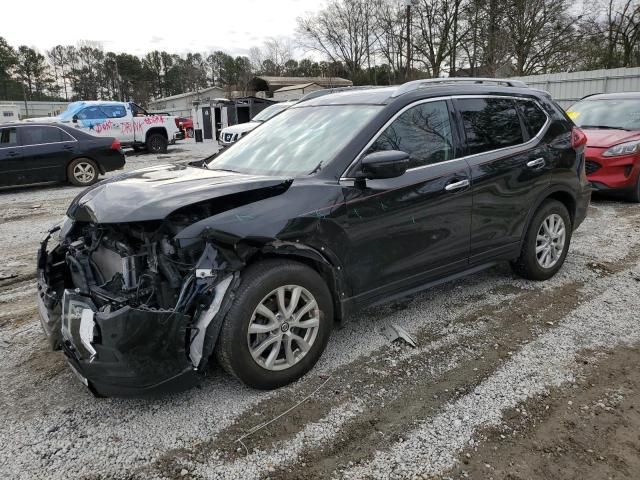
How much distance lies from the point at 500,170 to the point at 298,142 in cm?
169

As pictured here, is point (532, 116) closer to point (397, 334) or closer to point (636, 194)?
point (397, 334)

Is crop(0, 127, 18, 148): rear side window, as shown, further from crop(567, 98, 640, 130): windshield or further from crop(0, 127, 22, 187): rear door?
crop(567, 98, 640, 130): windshield

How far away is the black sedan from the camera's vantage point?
34.9 feet

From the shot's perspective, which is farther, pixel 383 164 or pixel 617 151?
pixel 617 151

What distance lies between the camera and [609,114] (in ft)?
29.3

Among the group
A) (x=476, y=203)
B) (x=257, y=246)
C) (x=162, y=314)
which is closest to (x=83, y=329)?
(x=162, y=314)

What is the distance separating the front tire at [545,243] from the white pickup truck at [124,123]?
16409 mm

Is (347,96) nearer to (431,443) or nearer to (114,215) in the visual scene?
(114,215)

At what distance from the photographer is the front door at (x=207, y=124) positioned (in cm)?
2722

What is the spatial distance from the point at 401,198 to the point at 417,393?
51.0 inches

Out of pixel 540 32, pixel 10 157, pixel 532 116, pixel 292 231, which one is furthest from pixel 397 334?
pixel 540 32

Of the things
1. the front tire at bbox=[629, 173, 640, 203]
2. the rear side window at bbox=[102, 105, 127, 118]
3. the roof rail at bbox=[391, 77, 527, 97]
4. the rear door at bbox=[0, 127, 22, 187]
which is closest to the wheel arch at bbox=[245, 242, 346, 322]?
the roof rail at bbox=[391, 77, 527, 97]

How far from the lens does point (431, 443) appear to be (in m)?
2.58

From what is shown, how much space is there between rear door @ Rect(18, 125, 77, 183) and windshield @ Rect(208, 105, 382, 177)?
8.68m
